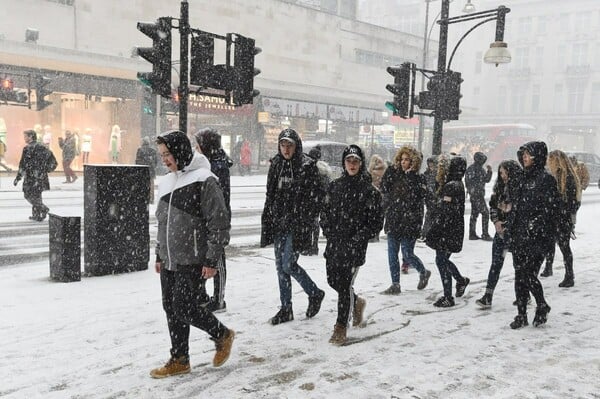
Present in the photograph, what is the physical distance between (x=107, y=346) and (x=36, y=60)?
21.0 metres

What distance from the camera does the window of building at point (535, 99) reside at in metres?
73.3

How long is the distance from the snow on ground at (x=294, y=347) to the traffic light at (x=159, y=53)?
259 cm

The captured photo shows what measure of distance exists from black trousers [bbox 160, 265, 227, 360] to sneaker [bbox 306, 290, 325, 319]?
153 centimetres

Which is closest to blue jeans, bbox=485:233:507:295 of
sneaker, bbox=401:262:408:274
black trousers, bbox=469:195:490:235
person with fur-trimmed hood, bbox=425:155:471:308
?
person with fur-trimmed hood, bbox=425:155:471:308

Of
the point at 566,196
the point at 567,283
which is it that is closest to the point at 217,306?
the point at 567,283

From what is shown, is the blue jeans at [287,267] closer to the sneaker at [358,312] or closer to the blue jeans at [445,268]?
the sneaker at [358,312]

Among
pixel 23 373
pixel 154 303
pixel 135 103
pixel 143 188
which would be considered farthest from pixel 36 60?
pixel 23 373

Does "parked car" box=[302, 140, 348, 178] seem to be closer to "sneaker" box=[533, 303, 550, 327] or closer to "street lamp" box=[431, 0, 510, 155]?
"street lamp" box=[431, 0, 510, 155]

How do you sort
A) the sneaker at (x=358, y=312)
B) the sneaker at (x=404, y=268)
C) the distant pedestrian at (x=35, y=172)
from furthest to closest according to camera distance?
the distant pedestrian at (x=35, y=172)
the sneaker at (x=404, y=268)
the sneaker at (x=358, y=312)

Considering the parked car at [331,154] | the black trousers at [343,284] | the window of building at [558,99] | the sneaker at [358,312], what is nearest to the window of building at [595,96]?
the window of building at [558,99]

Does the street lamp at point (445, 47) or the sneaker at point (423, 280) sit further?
the street lamp at point (445, 47)

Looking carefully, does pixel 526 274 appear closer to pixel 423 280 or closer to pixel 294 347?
pixel 423 280

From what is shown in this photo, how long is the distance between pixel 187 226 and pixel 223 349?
1042 millimetres

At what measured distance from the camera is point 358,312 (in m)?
5.40
